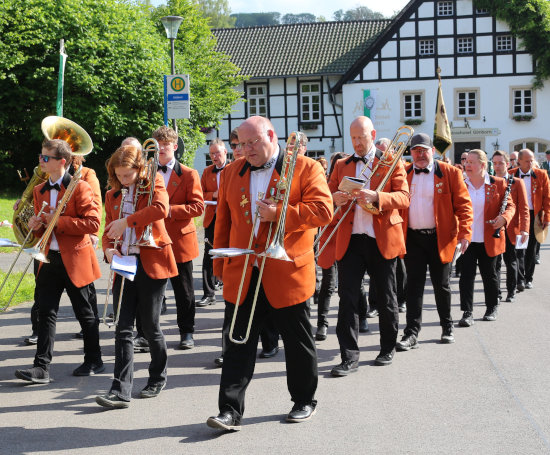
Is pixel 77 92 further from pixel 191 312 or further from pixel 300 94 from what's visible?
pixel 191 312

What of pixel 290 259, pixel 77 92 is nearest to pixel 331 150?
pixel 77 92

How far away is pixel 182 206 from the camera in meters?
7.79

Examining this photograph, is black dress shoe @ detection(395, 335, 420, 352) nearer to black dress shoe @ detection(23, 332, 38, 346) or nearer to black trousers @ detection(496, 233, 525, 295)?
black trousers @ detection(496, 233, 525, 295)

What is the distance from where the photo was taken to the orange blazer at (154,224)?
5914 millimetres

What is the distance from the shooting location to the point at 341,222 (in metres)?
7.01

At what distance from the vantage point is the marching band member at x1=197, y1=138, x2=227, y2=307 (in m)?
9.97

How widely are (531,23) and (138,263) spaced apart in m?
36.8

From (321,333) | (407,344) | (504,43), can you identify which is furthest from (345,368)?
(504,43)

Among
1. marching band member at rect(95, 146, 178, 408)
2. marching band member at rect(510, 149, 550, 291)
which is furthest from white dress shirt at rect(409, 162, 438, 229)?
marching band member at rect(510, 149, 550, 291)

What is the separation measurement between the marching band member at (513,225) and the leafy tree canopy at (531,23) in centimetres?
3050

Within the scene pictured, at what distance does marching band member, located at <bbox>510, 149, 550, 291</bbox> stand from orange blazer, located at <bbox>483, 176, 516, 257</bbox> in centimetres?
232

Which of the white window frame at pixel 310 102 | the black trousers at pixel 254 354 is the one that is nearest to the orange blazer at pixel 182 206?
the black trousers at pixel 254 354

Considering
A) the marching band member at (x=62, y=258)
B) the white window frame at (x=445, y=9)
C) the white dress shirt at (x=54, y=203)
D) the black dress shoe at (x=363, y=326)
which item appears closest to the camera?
the marching band member at (x=62, y=258)

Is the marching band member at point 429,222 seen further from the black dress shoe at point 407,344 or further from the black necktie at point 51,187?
the black necktie at point 51,187
